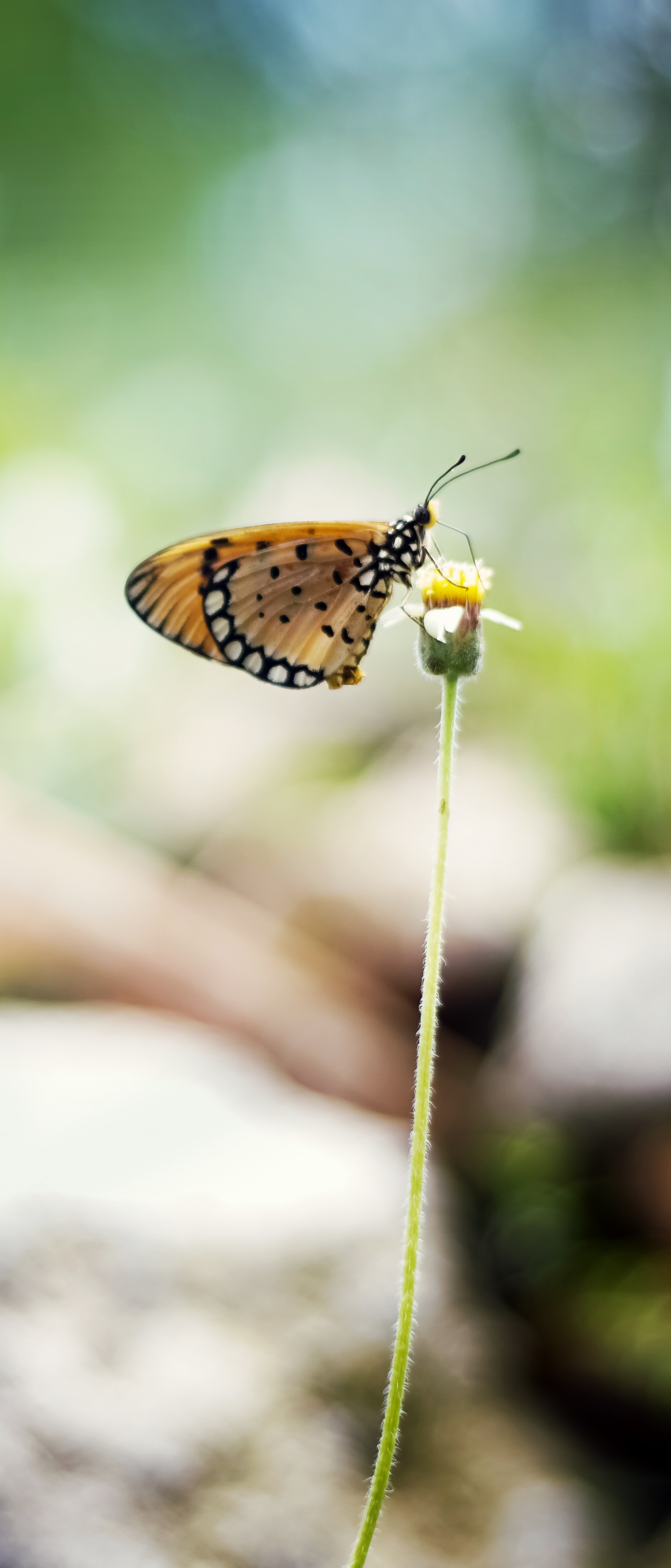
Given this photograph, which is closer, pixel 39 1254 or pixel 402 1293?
pixel 402 1293

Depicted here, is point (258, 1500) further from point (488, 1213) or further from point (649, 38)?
point (649, 38)

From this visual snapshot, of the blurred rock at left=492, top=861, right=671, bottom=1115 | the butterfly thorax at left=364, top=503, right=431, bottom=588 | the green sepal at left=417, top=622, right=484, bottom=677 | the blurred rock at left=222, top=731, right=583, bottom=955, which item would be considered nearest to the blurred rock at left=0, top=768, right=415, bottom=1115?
the blurred rock at left=222, top=731, right=583, bottom=955

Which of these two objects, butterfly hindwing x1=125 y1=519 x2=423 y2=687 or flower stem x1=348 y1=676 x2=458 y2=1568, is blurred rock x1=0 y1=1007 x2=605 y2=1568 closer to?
flower stem x1=348 y1=676 x2=458 y2=1568

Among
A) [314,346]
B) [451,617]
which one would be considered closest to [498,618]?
[451,617]

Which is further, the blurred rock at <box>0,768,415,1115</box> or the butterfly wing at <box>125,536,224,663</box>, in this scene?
the blurred rock at <box>0,768,415,1115</box>

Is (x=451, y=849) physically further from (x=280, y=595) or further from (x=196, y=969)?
(x=280, y=595)

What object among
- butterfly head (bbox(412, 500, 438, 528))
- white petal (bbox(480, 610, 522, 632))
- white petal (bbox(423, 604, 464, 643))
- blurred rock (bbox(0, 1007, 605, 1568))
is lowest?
blurred rock (bbox(0, 1007, 605, 1568))

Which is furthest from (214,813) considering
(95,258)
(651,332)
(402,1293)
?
(95,258)
